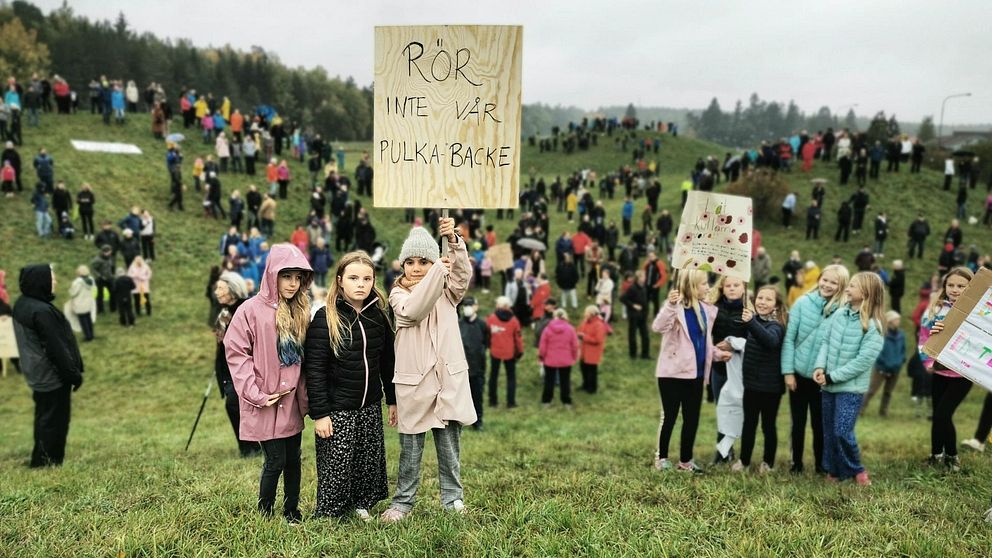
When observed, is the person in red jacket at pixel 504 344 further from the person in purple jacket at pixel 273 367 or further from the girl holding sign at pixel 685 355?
the person in purple jacket at pixel 273 367

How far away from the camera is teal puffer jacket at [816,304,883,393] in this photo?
516 cm

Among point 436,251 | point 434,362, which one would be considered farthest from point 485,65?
point 434,362

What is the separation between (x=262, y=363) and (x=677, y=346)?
11.9 feet

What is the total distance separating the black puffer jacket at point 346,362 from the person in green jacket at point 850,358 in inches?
153

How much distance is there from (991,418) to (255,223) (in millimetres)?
20457

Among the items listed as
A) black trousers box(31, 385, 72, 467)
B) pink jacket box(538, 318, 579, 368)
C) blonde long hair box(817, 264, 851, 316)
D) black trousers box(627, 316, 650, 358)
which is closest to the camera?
blonde long hair box(817, 264, 851, 316)

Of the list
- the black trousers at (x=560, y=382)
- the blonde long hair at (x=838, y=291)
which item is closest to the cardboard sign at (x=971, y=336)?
the blonde long hair at (x=838, y=291)

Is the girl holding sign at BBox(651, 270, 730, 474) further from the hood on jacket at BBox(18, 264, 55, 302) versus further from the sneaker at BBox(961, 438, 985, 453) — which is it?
the hood on jacket at BBox(18, 264, 55, 302)

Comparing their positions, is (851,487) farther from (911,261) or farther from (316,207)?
(911,261)

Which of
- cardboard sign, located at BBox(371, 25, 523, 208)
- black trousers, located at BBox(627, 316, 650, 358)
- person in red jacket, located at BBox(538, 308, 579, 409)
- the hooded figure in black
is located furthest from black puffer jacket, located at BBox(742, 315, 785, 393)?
black trousers, located at BBox(627, 316, 650, 358)

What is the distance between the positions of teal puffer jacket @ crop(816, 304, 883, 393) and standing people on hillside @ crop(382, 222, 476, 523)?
3.35 metres

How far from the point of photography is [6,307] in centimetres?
1120

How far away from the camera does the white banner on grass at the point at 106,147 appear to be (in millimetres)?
23845

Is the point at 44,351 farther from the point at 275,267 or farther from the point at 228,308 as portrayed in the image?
the point at 275,267
